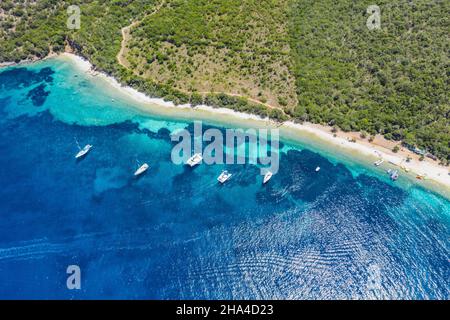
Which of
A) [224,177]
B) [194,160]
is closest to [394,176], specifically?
[224,177]

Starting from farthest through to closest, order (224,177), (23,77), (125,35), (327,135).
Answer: (125,35), (23,77), (327,135), (224,177)

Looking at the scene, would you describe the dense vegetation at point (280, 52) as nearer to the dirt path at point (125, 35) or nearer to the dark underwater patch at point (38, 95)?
the dirt path at point (125, 35)

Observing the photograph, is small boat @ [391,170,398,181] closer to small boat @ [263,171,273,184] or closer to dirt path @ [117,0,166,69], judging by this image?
small boat @ [263,171,273,184]

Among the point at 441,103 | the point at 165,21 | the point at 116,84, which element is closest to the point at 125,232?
the point at 116,84

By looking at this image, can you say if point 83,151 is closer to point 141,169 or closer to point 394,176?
point 141,169

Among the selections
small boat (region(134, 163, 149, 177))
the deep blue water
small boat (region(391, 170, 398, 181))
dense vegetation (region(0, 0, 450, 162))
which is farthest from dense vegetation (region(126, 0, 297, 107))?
small boat (region(391, 170, 398, 181))

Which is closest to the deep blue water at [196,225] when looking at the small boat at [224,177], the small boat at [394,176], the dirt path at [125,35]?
the small boat at [224,177]

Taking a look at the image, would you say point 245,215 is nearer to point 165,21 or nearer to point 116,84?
point 116,84
